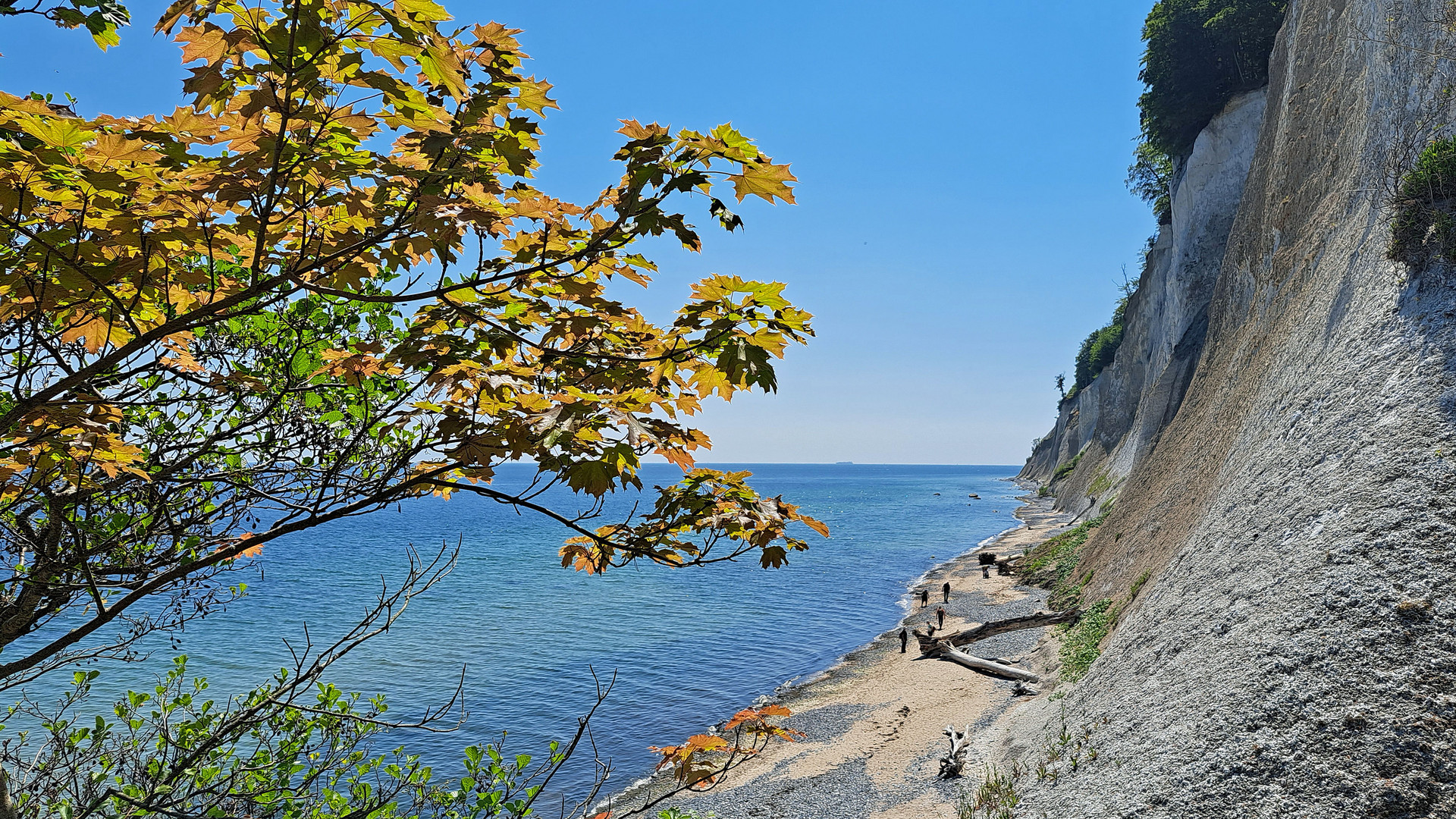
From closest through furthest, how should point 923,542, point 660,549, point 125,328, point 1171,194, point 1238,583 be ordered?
point 125,328 < point 660,549 < point 1238,583 < point 1171,194 < point 923,542

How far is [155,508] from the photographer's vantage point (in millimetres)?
4559

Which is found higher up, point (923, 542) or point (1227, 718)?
point (1227, 718)

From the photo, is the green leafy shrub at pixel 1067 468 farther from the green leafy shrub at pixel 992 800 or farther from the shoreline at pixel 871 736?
the green leafy shrub at pixel 992 800

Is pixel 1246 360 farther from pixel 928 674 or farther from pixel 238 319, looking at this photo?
pixel 238 319

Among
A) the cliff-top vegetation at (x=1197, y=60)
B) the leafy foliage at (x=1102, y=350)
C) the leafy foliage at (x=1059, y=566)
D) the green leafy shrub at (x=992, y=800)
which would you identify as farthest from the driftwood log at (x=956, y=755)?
the leafy foliage at (x=1102, y=350)

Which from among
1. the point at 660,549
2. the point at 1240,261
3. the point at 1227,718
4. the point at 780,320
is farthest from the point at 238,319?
the point at 1240,261

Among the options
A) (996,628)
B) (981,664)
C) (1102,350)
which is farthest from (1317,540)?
(1102,350)

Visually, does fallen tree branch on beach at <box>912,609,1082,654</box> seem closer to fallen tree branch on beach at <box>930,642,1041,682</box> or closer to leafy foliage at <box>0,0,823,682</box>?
fallen tree branch on beach at <box>930,642,1041,682</box>

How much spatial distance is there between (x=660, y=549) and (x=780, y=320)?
154 cm

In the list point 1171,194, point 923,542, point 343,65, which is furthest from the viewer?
point 923,542

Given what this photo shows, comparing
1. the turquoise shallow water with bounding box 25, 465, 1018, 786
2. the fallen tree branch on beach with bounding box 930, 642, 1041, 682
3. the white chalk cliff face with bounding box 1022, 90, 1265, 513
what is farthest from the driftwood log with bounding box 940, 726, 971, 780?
the white chalk cliff face with bounding box 1022, 90, 1265, 513

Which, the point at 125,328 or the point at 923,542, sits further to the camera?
the point at 923,542

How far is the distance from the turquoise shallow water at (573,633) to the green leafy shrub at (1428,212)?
49.3 feet

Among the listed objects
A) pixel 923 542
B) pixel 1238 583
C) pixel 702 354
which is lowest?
pixel 923 542
